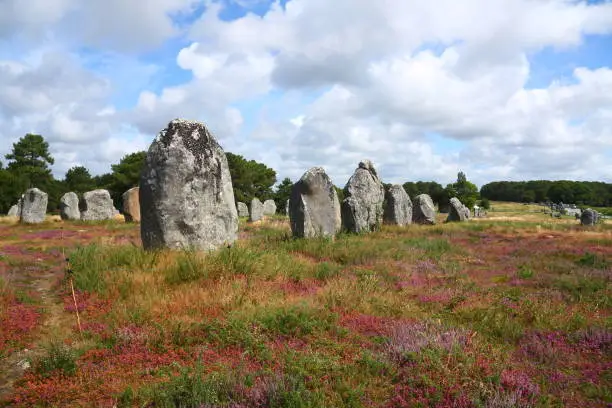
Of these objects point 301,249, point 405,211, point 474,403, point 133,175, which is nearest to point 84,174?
point 133,175

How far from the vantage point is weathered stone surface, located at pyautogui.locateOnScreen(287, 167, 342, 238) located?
18.8m

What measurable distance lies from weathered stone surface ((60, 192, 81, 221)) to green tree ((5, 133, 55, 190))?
41.6 metres

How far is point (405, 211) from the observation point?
3111 cm

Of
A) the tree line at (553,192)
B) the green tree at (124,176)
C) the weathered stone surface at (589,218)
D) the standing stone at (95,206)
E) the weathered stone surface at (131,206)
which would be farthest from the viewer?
the tree line at (553,192)

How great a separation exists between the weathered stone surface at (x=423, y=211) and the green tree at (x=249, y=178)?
124ft

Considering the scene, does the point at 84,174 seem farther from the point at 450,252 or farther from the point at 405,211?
the point at 450,252

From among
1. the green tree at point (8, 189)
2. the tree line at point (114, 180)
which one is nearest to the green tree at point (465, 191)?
the tree line at point (114, 180)

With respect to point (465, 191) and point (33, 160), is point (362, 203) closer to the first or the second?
point (465, 191)

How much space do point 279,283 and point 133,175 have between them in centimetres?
6208

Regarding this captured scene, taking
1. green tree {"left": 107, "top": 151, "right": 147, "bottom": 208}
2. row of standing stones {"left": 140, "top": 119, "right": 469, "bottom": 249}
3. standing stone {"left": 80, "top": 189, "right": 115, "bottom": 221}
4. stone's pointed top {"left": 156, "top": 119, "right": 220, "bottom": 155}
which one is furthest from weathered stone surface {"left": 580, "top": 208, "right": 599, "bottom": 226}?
green tree {"left": 107, "top": 151, "right": 147, "bottom": 208}

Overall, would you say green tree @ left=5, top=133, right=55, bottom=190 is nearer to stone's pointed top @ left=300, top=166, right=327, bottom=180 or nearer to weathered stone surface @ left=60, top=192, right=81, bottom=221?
weathered stone surface @ left=60, top=192, right=81, bottom=221

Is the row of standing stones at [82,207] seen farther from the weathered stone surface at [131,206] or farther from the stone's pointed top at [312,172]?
the stone's pointed top at [312,172]

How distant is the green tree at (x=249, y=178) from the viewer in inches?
A: 2771

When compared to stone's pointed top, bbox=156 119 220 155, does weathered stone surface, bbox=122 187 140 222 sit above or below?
below
